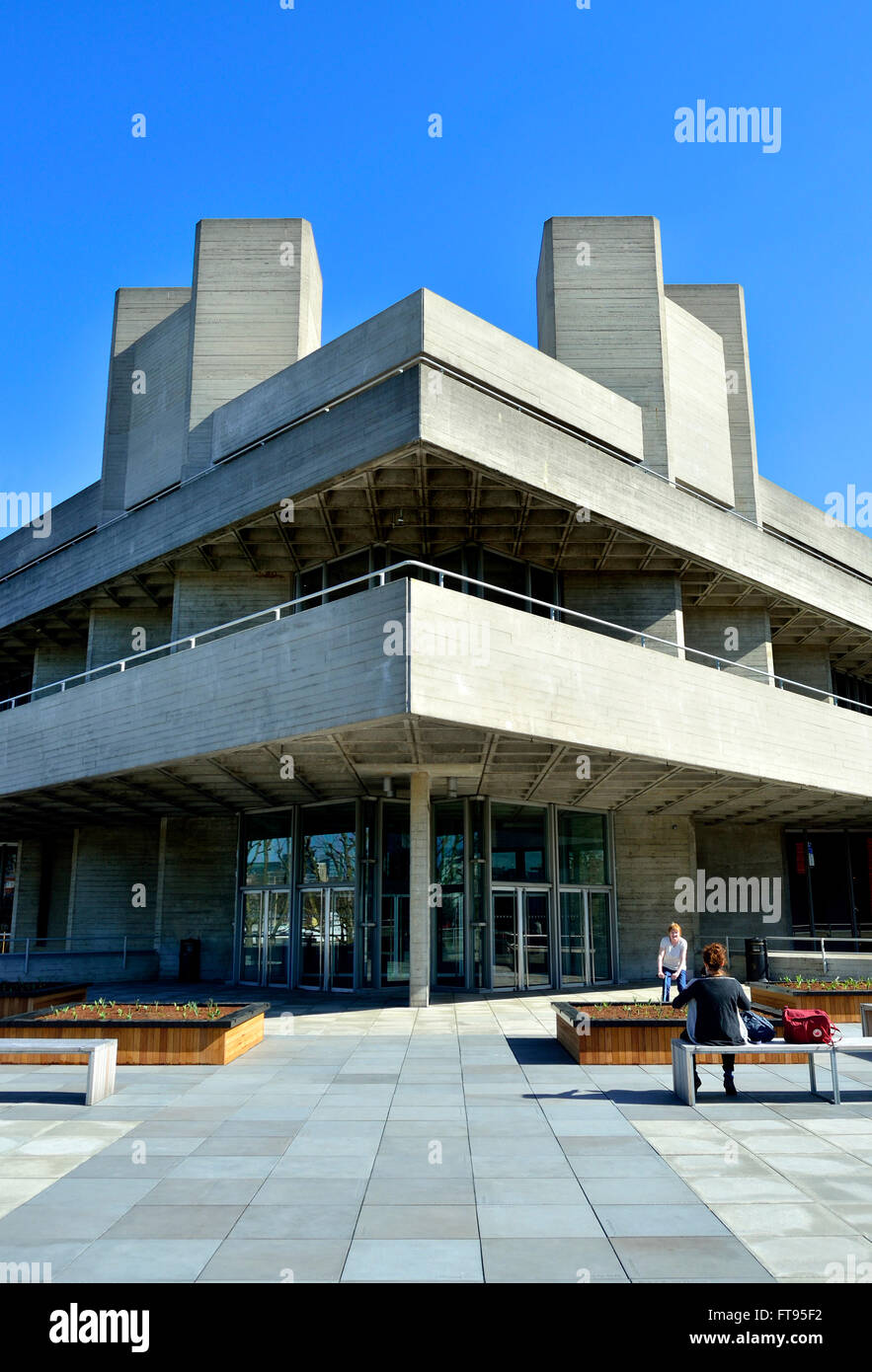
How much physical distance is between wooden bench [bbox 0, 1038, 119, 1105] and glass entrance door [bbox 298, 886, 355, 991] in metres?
11.4

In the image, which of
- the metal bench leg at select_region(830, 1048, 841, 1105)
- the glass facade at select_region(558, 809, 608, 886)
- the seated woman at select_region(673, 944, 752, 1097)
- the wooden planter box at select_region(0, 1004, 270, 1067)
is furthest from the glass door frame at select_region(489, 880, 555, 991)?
the metal bench leg at select_region(830, 1048, 841, 1105)

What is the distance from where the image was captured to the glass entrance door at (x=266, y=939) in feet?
75.2

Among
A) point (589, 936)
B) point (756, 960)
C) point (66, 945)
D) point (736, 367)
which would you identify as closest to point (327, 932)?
point (589, 936)

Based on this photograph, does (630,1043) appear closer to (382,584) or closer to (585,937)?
(382,584)

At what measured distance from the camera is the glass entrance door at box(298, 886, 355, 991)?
70.6 feet

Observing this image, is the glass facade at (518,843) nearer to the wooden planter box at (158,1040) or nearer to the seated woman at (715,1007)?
the wooden planter box at (158,1040)

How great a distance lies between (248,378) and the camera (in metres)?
24.2

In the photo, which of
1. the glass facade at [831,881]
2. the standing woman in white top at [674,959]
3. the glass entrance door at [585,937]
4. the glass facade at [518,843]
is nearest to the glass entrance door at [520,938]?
the glass facade at [518,843]

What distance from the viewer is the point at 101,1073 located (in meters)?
9.73

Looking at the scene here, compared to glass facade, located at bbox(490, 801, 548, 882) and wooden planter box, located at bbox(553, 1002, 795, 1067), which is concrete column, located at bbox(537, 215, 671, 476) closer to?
glass facade, located at bbox(490, 801, 548, 882)

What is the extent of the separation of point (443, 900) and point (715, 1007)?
40.0ft

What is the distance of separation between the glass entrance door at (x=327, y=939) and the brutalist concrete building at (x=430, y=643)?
0.07 m
